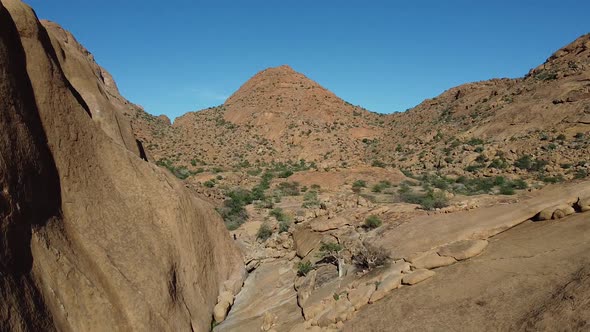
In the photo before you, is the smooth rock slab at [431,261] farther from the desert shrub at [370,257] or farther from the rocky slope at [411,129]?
the rocky slope at [411,129]

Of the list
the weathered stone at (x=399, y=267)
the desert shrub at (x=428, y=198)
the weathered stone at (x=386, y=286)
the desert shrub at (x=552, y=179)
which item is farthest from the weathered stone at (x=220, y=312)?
the desert shrub at (x=552, y=179)

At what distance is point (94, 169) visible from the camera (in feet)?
26.8

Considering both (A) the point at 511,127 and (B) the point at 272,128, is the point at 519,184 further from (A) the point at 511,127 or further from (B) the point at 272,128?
(B) the point at 272,128

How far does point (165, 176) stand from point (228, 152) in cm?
4347

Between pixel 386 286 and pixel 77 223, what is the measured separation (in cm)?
612

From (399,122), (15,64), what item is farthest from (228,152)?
(15,64)

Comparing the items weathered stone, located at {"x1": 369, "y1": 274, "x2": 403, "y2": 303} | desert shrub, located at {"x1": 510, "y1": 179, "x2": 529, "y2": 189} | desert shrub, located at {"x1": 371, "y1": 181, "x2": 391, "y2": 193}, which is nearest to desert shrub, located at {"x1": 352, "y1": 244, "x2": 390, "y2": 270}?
weathered stone, located at {"x1": 369, "y1": 274, "x2": 403, "y2": 303}

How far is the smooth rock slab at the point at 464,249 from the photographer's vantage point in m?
8.52

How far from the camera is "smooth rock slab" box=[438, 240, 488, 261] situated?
27.9 feet

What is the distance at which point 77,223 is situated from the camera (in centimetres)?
719

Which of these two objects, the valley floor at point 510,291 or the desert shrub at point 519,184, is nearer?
the valley floor at point 510,291

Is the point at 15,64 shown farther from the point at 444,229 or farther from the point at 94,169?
the point at 444,229

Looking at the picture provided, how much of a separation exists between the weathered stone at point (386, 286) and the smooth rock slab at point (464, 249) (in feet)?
3.81

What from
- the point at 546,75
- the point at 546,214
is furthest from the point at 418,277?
the point at 546,75
